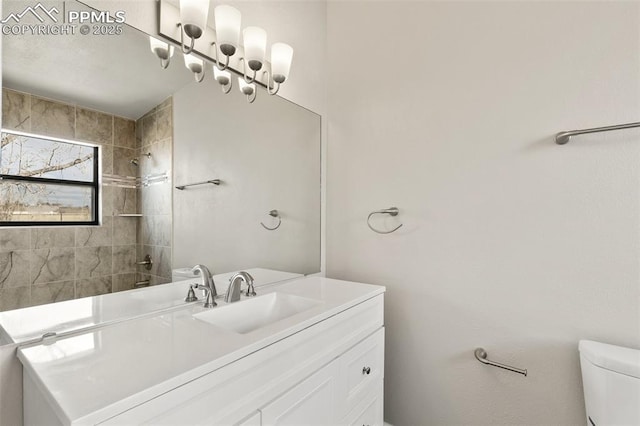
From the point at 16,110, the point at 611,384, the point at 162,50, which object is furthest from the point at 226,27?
the point at 611,384

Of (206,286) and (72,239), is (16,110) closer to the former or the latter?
(72,239)

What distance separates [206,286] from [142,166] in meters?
0.50

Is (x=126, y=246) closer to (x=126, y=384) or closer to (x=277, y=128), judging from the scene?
(x=126, y=384)

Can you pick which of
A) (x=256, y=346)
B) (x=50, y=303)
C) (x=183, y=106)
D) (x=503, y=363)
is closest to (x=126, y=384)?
(x=256, y=346)

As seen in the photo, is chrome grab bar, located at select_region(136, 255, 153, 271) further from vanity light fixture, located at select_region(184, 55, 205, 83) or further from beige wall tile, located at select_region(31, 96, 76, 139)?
vanity light fixture, located at select_region(184, 55, 205, 83)

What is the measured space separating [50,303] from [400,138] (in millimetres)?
1544

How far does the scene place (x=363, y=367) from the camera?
131cm

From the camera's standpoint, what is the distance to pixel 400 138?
160 centimetres

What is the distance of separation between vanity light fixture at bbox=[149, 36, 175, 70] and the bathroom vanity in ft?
2.98

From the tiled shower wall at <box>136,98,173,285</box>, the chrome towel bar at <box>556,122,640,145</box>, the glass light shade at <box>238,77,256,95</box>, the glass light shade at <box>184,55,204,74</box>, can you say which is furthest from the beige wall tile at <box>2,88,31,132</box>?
the chrome towel bar at <box>556,122,640,145</box>

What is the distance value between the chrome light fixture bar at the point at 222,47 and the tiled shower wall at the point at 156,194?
21 cm

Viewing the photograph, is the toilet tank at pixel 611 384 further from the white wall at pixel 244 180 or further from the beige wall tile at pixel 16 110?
the beige wall tile at pixel 16 110

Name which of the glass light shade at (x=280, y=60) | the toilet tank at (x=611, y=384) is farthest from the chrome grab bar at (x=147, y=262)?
the toilet tank at (x=611, y=384)

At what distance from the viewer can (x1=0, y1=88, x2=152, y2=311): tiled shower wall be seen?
2.64 ft
